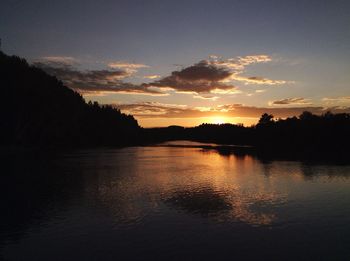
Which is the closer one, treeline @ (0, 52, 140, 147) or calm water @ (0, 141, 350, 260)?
calm water @ (0, 141, 350, 260)

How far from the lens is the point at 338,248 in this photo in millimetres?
26109

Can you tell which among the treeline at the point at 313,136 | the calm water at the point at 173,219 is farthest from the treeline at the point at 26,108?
the treeline at the point at 313,136

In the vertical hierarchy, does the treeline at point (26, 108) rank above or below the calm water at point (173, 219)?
above

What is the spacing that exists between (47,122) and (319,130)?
121 m

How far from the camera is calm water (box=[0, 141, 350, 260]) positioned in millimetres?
25394

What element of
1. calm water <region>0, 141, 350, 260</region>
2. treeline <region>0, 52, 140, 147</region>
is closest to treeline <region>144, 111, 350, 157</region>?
calm water <region>0, 141, 350, 260</region>

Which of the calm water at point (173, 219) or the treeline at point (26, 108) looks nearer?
the calm water at point (173, 219)

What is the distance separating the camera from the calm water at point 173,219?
83.3 ft

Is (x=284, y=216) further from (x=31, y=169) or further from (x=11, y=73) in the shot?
(x=11, y=73)

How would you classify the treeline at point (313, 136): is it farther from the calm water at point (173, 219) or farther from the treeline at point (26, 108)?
the treeline at point (26, 108)

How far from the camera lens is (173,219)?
34.3 metres

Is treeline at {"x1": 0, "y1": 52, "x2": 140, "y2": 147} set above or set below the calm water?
above

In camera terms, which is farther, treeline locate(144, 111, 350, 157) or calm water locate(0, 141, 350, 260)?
treeline locate(144, 111, 350, 157)

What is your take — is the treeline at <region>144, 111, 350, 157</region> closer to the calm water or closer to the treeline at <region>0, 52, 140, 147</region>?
the calm water
